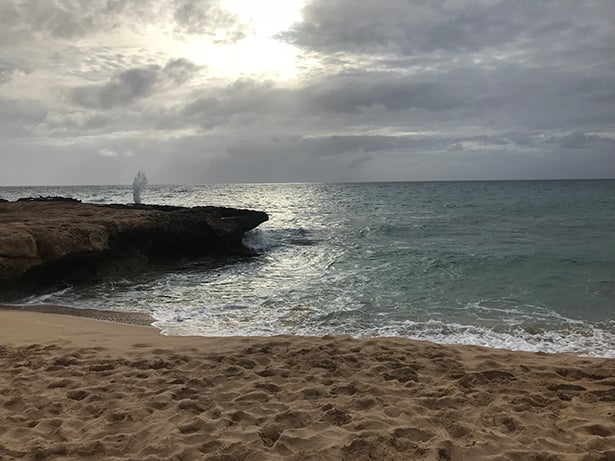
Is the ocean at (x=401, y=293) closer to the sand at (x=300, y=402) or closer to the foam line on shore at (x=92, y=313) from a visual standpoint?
the foam line on shore at (x=92, y=313)

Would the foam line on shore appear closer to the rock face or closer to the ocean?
the ocean

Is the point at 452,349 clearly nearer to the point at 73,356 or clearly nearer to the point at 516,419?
the point at 516,419

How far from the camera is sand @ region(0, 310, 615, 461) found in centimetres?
398

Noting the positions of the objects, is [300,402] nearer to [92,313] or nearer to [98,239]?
[92,313]

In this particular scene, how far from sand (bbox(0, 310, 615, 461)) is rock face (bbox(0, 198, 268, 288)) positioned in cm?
503

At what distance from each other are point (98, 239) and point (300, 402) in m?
10.6

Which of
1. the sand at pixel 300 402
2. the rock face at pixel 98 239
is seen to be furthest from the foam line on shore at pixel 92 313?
the sand at pixel 300 402

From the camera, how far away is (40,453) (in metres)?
3.90

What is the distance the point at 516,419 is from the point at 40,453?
4.37 meters

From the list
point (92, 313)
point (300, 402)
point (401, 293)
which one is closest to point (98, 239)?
point (92, 313)

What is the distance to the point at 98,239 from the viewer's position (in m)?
13.4

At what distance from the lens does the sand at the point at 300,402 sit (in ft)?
13.1

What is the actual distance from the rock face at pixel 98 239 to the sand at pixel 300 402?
5.03 metres

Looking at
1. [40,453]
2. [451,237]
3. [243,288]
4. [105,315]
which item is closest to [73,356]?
[40,453]
